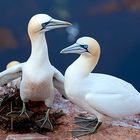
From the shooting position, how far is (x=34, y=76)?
5.09 m

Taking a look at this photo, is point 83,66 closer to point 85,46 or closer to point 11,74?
point 85,46

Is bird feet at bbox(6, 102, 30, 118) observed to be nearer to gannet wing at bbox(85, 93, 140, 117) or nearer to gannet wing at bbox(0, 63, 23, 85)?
gannet wing at bbox(0, 63, 23, 85)

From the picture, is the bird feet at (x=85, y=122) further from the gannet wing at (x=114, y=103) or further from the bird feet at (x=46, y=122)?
the gannet wing at (x=114, y=103)

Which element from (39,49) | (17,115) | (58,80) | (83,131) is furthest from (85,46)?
(17,115)

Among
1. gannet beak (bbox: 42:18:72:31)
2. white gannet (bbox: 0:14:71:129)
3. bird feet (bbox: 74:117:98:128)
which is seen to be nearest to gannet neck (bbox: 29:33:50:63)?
white gannet (bbox: 0:14:71:129)

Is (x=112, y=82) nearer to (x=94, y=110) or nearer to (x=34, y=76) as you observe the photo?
(x=94, y=110)

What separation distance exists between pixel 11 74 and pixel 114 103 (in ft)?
2.96

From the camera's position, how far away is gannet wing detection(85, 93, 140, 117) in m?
4.91

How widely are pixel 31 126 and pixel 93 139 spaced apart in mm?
473

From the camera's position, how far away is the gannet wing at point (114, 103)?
16.1 feet

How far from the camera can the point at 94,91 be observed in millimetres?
4941

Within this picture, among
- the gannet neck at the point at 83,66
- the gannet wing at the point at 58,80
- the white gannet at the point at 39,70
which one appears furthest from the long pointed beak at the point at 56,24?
the gannet wing at the point at 58,80

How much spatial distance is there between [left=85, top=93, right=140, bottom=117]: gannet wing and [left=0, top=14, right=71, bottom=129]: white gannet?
1.34ft

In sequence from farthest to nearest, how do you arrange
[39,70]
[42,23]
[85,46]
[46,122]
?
[46,122] < [39,70] < [42,23] < [85,46]
